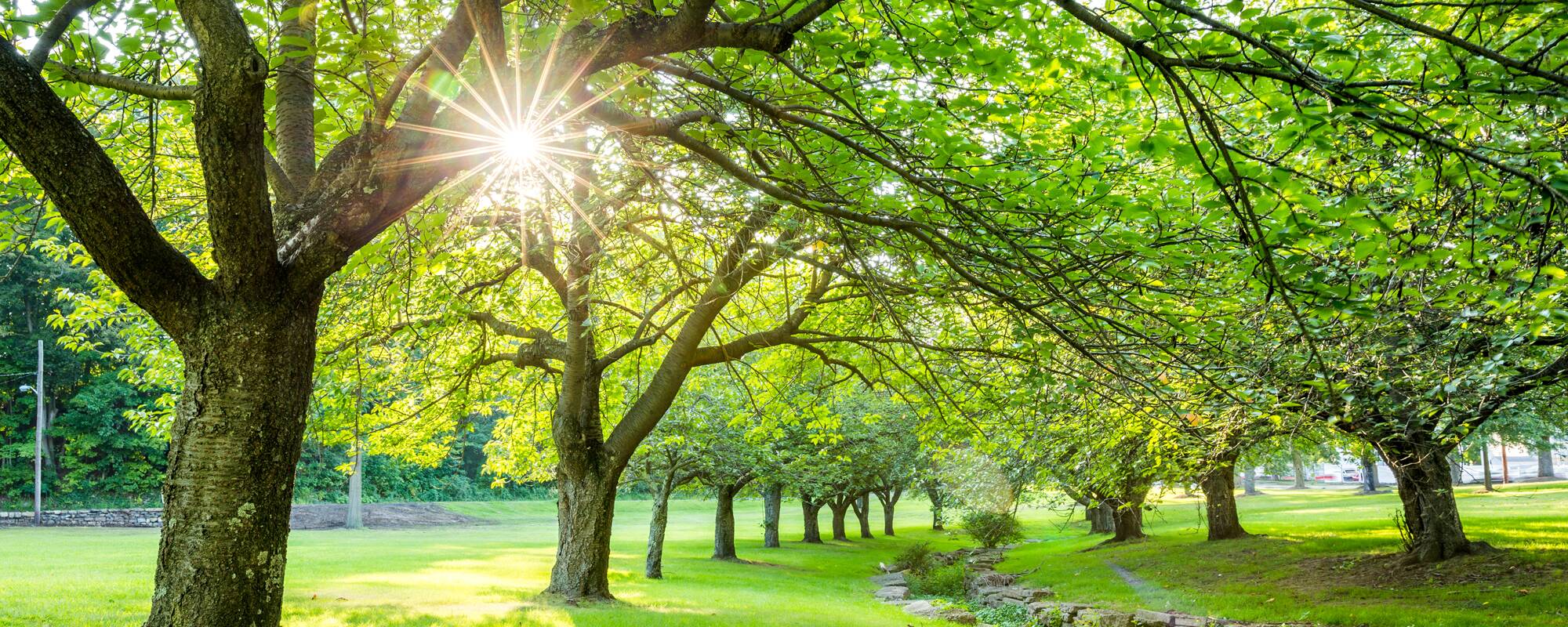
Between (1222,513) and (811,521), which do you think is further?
(811,521)

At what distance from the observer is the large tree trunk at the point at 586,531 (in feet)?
41.3

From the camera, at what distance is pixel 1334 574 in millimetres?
15984

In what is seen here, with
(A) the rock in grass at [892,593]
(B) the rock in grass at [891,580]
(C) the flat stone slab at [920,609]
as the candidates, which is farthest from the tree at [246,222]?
(B) the rock in grass at [891,580]

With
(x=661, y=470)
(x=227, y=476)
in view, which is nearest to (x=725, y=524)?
(x=661, y=470)

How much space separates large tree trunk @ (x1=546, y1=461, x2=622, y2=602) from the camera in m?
12.6

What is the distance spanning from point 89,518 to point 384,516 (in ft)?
40.1

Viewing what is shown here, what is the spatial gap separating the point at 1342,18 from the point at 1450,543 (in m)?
12.4

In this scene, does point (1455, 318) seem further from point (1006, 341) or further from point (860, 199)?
point (860, 199)

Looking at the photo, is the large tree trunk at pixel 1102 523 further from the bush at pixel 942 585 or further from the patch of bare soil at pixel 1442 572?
the patch of bare soil at pixel 1442 572

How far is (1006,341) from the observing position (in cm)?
649

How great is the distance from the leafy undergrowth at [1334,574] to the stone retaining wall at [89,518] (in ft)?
117

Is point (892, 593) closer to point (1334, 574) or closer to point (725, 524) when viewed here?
point (725, 524)

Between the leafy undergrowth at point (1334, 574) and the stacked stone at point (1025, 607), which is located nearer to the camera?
the leafy undergrowth at point (1334, 574)

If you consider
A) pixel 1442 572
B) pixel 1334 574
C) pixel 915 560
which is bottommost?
pixel 915 560
